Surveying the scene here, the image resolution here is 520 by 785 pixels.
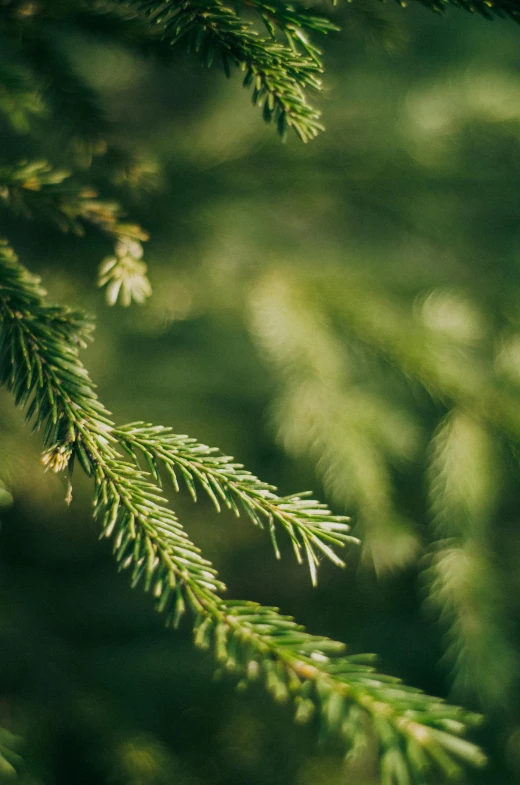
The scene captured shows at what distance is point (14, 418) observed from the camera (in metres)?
1.29

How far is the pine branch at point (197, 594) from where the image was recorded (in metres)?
0.46

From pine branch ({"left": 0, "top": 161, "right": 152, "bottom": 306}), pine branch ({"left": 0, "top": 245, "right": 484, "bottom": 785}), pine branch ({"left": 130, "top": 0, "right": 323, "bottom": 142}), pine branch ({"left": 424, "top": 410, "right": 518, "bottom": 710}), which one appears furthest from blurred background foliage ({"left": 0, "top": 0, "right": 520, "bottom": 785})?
pine branch ({"left": 0, "top": 245, "right": 484, "bottom": 785})

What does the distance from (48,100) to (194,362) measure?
79cm

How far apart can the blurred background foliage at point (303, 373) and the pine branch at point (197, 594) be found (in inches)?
17.9

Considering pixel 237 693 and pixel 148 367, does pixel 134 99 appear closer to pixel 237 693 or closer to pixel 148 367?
pixel 148 367

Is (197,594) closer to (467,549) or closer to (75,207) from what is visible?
(75,207)

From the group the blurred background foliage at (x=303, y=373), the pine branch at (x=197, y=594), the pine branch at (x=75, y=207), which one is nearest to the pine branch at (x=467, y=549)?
the blurred background foliage at (x=303, y=373)

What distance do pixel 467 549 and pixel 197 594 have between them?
27.6 inches

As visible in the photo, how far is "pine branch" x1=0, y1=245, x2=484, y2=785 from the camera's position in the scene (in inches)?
18.0

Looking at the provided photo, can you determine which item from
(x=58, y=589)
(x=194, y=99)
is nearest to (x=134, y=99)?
(x=194, y=99)

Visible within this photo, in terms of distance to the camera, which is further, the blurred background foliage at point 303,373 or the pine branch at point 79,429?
the blurred background foliage at point 303,373

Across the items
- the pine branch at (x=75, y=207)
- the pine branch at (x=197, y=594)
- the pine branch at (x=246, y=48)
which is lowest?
the pine branch at (x=197, y=594)

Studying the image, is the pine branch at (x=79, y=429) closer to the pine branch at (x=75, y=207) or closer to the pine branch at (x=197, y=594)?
the pine branch at (x=197, y=594)

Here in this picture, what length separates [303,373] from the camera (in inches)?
41.9
